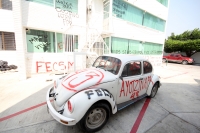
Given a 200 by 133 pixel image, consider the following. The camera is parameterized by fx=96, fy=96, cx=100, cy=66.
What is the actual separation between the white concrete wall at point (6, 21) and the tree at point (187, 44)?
2543 cm

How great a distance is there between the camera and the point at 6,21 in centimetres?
788

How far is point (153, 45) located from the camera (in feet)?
40.5

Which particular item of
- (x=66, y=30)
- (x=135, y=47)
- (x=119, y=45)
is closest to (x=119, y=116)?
(x=66, y=30)

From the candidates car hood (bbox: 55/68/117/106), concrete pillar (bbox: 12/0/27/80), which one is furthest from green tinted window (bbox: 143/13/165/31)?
concrete pillar (bbox: 12/0/27/80)

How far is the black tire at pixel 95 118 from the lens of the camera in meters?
1.99

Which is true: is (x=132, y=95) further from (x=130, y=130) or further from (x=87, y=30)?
(x=87, y=30)

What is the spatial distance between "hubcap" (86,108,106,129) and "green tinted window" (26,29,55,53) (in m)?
5.83

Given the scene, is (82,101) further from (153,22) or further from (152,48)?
(153,22)

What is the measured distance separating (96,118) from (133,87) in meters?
1.43

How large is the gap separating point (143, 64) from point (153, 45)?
1095 cm

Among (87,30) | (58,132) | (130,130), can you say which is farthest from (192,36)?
(58,132)

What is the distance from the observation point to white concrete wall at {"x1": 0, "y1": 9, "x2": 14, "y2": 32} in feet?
25.6

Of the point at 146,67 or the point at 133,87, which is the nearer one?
the point at 133,87

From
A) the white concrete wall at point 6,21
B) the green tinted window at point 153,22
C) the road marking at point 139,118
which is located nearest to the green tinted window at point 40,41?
the white concrete wall at point 6,21
